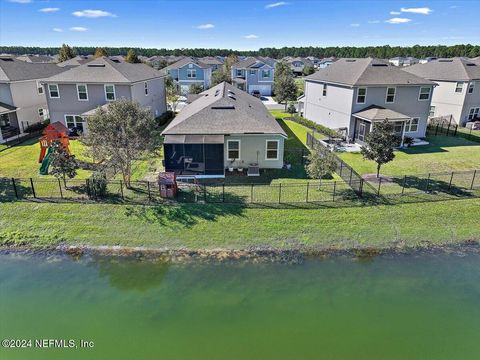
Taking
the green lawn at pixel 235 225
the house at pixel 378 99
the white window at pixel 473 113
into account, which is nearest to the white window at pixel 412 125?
the house at pixel 378 99

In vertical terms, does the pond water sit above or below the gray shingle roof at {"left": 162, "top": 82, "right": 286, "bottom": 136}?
below

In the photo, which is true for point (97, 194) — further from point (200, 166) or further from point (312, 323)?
point (312, 323)

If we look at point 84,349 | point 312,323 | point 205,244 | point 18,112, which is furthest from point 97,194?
point 18,112

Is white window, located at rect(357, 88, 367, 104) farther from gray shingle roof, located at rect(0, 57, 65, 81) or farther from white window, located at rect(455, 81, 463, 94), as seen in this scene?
gray shingle roof, located at rect(0, 57, 65, 81)

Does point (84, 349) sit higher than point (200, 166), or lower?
lower

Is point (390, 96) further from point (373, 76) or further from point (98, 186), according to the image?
point (98, 186)

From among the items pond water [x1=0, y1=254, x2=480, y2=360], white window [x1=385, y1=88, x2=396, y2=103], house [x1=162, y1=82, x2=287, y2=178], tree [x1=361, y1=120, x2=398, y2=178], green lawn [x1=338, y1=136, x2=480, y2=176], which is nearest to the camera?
pond water [x1=0, y1=254, x2=480, y2=360]

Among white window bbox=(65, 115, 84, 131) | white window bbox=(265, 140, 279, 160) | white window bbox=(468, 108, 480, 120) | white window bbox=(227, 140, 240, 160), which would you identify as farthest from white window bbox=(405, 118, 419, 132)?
white window bbox=(65, 115, 84, 131)
